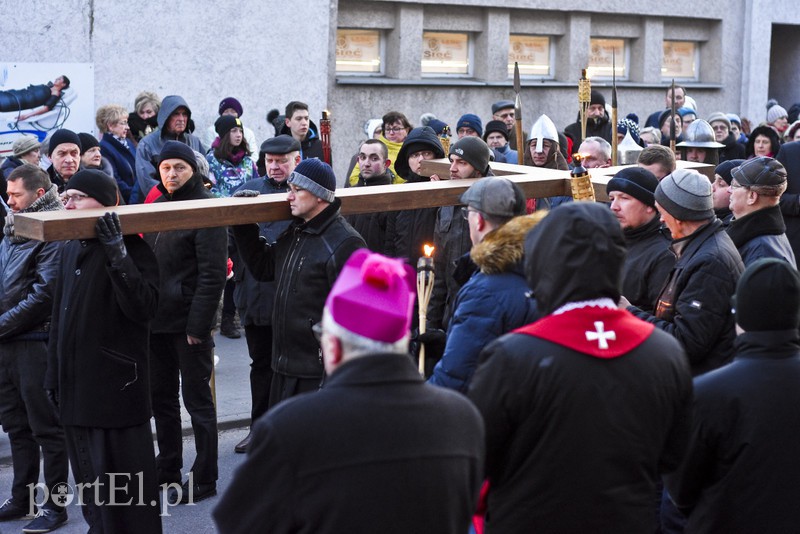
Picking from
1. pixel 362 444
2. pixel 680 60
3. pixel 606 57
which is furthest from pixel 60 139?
pixel 680 60

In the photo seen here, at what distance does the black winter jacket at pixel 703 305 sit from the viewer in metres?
4.85

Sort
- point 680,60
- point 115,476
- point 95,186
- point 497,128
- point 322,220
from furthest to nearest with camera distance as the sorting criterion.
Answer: point 680,60 < point 497,128 < point 322,220 < point 115,476 < point 95,186

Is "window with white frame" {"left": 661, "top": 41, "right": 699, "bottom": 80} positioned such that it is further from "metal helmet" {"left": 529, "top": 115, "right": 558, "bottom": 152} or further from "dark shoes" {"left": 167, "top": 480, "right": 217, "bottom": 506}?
"dark shoes" {"left": 167, "top": 480, "right": 217, "bottom": 506}

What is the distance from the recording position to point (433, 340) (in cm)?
523

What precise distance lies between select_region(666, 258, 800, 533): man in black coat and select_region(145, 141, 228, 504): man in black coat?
147 inches

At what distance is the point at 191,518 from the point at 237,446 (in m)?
1.25

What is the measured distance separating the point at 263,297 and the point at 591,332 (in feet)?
13.7

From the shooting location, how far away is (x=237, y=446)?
771 cm

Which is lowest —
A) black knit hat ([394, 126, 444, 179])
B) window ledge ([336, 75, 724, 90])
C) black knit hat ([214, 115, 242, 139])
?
black knit hat ([394, 126, 444, 179])

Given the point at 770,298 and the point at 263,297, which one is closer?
the point at 770,298

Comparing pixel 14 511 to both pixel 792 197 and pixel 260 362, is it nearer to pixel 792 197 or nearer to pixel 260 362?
pixel 260 362

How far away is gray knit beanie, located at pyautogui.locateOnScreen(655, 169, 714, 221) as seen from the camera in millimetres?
5145

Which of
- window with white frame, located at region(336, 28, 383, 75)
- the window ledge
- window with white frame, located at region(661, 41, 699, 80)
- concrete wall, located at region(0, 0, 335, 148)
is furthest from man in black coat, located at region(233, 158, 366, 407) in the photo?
window with white frame, located at region(661, 41, 699, 80)

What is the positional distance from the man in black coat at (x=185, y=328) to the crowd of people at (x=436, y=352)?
0.05ft
